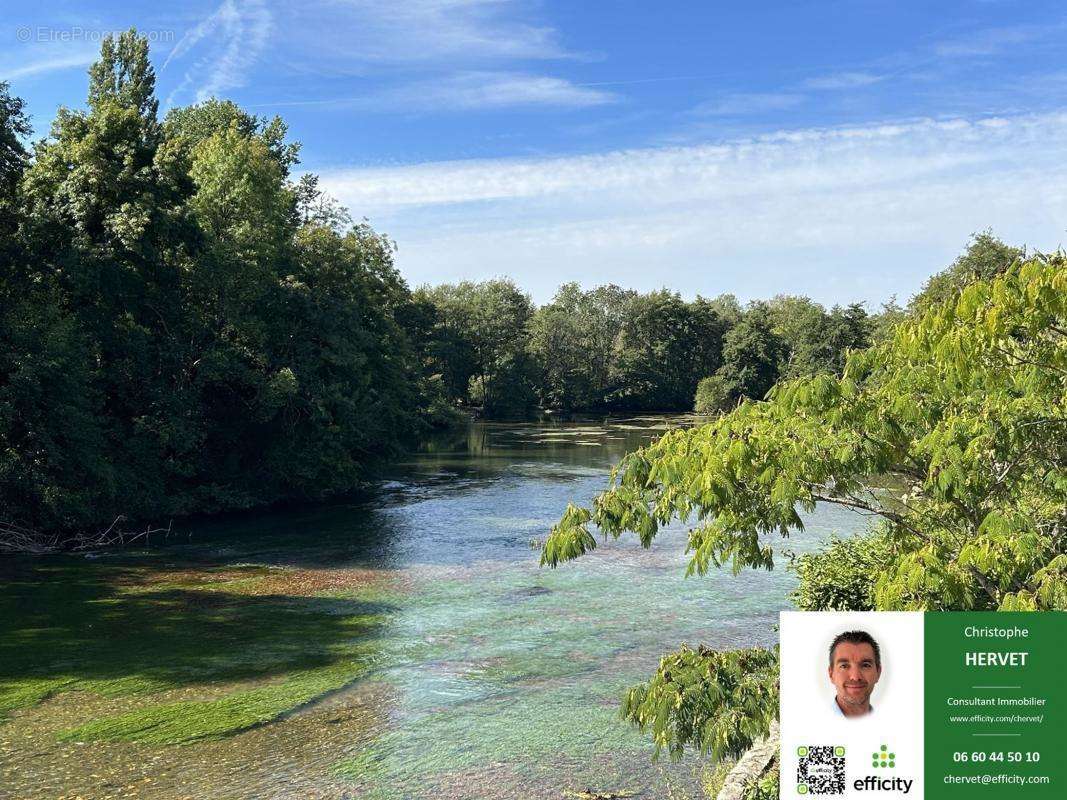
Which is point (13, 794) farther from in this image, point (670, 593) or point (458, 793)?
point (670, 593)

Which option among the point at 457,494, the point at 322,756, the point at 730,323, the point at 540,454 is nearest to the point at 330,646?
the point at 322,756

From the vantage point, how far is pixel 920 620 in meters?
4.14

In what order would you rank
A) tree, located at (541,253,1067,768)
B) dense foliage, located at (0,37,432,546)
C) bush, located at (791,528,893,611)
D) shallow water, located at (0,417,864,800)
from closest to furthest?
tree, located at (541,253,1067,768), shallow water, located at (0,417,864,800), bush, located at (791,528,893,611), dense foliage, located at (0,37,432,546)

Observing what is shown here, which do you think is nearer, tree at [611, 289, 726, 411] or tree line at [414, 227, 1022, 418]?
tree line at [414, 227, 1022, 418]

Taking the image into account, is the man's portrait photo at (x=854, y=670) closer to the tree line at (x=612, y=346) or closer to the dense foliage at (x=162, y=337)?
the dense foliage at (x=162, y=337)

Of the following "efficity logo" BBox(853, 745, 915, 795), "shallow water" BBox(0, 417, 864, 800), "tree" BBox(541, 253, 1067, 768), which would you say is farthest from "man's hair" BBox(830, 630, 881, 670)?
"shallow water" BBox(0, 417, 864, 800)

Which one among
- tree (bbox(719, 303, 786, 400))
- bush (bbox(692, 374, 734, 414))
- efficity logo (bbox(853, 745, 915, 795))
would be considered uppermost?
tree (bbox(719, 303, 786, 400))

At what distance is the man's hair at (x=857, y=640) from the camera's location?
165 inches

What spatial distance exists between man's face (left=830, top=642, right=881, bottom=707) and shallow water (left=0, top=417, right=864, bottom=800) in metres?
6.84

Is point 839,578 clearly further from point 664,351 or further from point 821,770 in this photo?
point 664,351

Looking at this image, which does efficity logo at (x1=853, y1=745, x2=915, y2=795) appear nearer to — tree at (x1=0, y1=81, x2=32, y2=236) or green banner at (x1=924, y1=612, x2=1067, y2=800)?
green banner at (x1=924, y1=612, x2=1067, y2=800)

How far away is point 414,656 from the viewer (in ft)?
52.5

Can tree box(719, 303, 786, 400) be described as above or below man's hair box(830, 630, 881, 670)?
above

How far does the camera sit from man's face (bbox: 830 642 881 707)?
4.18 m
